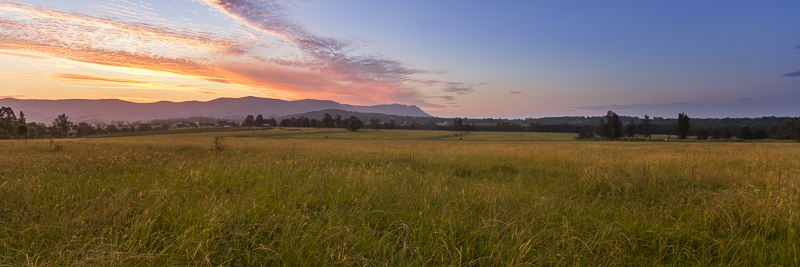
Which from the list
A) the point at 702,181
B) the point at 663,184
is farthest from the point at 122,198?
the point at 702,181

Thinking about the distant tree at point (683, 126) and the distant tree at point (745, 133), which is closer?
the distant tree at point (745, 133)

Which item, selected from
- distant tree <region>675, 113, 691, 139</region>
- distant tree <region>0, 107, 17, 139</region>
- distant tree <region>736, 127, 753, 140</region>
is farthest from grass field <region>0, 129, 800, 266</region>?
distant tree <region>736, 127, 753, 140</region>

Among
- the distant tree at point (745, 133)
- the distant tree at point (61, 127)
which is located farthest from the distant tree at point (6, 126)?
the distant tree at point (745, 133)

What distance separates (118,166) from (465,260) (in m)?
8.88

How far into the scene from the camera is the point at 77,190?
195 inches

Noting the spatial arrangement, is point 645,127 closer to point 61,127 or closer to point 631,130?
point 631,130

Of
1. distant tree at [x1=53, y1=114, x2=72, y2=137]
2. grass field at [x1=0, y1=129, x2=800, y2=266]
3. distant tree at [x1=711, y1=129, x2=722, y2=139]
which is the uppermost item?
distant tree at [x1=711, y1=129, x2=722, y2=139]

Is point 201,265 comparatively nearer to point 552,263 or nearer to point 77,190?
point 552,263

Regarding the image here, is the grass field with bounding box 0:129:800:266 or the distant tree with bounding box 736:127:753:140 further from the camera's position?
the distant tree with bounding box 736:127:753:140

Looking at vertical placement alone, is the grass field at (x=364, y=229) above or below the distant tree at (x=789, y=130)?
below

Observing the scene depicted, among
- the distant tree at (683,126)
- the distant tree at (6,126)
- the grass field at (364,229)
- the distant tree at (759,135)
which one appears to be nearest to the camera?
Answer: the grass field at (364,229)

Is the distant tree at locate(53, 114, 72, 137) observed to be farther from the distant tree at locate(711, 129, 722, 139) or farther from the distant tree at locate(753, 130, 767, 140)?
the distant tree at locate(753, 130, 767, 140)

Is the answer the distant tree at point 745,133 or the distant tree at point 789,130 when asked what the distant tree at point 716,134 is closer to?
the distant tree at point 745,133

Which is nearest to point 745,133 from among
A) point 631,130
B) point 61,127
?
point 631,130
